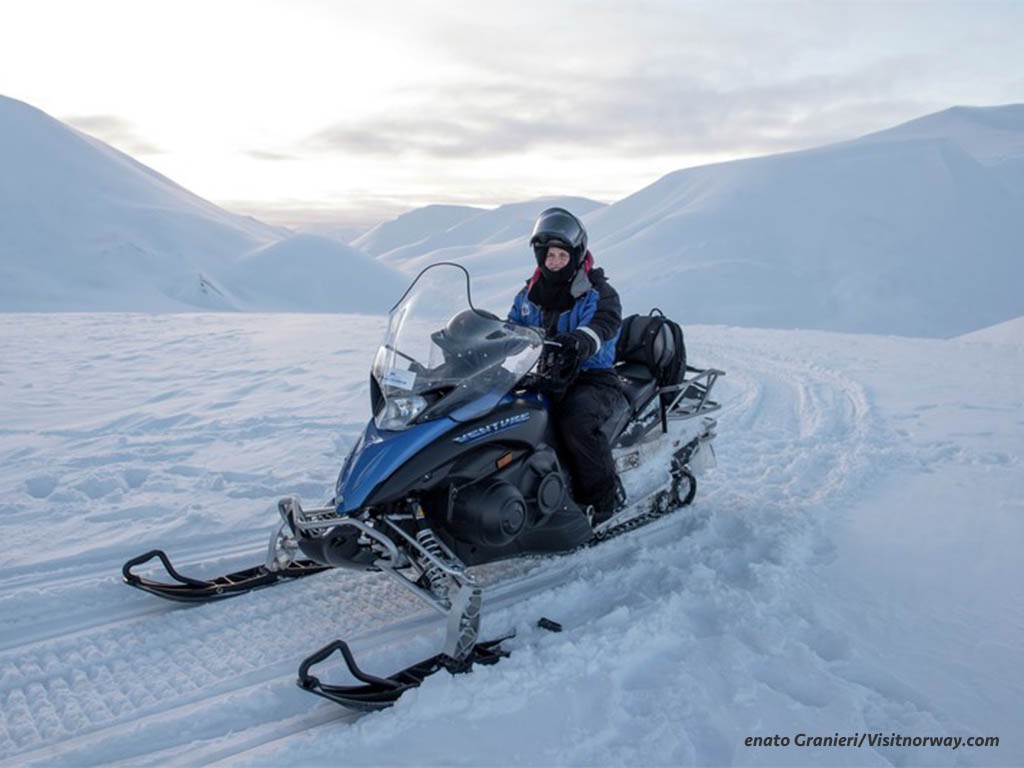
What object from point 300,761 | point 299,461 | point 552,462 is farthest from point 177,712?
point 299,461

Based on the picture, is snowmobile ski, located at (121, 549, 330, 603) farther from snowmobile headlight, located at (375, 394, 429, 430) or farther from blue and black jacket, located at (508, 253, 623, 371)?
blue and black jacket, located at (508, 253, 623, 371)

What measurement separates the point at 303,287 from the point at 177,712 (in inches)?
1835

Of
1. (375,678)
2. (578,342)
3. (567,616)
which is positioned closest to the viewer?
(375,678)

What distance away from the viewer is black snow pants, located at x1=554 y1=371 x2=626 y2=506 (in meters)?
3.99

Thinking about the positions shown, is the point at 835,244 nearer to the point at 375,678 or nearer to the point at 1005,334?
the point at 1005,334

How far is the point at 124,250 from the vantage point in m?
41.9

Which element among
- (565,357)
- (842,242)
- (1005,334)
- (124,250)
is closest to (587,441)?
(565,357)

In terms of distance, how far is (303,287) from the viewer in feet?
156

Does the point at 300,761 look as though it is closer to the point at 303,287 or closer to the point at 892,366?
the point at 892,366

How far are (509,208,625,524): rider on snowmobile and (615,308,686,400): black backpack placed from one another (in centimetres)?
56

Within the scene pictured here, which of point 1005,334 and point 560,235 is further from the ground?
point 560,235

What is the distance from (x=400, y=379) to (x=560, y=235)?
1.25 m

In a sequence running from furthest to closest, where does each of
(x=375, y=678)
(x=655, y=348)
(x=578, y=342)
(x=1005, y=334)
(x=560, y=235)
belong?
(x=1005, y=334) → (x=655, y=348) → (x=560, y=235) → (x=578, y=342) → (x=375, y=678)

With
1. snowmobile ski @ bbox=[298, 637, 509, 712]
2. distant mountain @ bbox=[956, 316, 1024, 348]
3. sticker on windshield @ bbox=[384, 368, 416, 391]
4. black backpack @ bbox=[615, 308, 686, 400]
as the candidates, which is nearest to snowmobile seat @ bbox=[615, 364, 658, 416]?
black backpack @ bbox=[615, 308, 686, 400]
